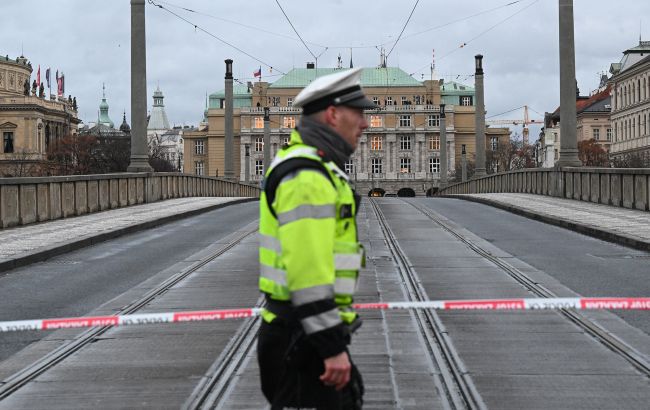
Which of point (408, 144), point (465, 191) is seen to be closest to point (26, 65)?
point (408, 144)

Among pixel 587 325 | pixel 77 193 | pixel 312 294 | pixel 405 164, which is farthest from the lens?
pixel 405 164

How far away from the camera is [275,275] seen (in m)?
3.68

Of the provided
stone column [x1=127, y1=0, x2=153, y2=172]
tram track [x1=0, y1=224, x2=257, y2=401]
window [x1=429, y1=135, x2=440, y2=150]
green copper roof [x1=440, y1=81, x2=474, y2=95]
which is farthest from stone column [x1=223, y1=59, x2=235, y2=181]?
green copper roof [x1=440, y1=81, x2=474, y2=95]

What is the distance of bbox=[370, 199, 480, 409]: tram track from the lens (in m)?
6.07

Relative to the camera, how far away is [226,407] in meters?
5.94

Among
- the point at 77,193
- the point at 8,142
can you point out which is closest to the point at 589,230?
the point at 77,193

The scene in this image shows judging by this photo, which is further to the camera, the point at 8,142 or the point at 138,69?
the point at 8,142

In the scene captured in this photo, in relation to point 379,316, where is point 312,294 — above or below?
above

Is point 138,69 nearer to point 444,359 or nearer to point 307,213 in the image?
point 444,359

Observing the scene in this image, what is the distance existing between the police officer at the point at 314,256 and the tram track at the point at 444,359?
2.39 m

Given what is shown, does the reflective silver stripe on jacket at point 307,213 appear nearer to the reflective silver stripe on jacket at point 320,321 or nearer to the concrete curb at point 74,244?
the reflective silver stripe on jacket at point 320,321

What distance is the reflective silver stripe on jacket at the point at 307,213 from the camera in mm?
3484

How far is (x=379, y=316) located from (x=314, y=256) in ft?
19.2

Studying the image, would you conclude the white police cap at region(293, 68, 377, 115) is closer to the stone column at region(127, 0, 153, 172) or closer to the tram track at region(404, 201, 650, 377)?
the tram track at region(404, 201, 650, 377)
